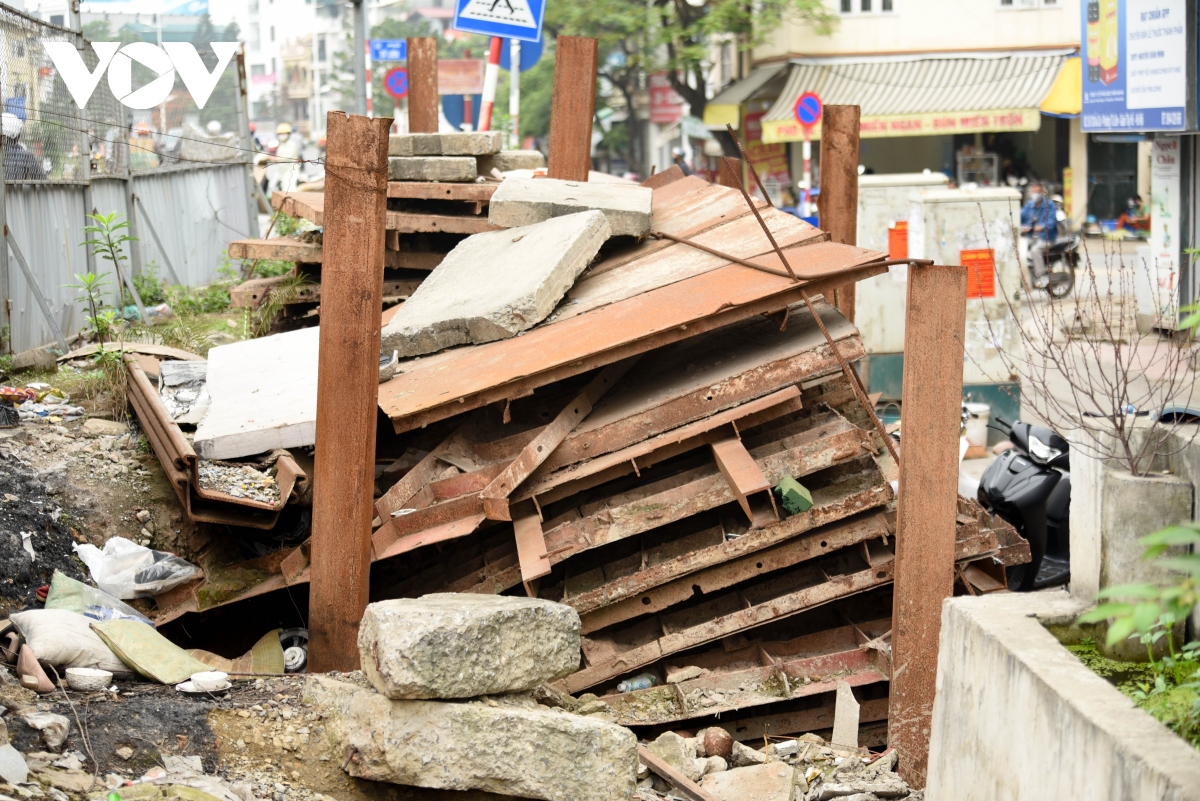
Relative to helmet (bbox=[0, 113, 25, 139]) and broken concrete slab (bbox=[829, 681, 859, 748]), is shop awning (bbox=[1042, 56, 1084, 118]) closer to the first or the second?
helmet (bbox=[0, 113, 25, 139])

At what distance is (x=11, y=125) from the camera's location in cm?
853

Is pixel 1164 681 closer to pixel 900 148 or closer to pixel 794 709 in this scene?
pixel 794 709

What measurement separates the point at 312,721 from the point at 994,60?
24.6 m

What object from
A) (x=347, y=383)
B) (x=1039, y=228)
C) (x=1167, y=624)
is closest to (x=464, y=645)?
(x=347, y=383)

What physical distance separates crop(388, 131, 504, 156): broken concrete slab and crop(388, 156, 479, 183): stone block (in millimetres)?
77

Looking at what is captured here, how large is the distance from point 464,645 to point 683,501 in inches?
67.3

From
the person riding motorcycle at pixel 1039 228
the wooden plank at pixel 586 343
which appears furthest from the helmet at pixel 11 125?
the person riding motorcycle at pixel 1039 228

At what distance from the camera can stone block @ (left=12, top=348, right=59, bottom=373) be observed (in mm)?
8469

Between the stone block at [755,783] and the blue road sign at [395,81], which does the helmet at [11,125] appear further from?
the blue road sign at [395,81]

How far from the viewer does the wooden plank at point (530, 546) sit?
5324 millimetres

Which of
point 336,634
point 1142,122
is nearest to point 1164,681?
point 336,634

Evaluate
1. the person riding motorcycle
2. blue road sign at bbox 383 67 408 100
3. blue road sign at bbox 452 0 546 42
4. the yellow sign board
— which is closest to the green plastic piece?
blue road sign at bbox 452 0 546 42

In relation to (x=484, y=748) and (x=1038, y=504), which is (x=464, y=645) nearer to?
(x=484, y=748)

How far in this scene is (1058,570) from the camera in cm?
706
